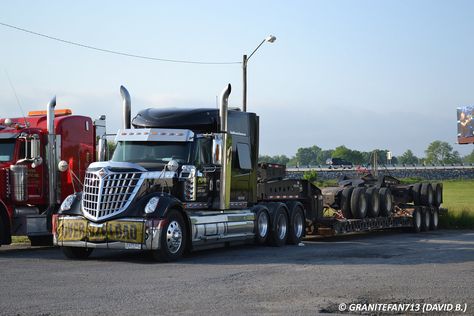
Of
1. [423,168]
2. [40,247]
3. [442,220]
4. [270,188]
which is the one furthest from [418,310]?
[423,168]

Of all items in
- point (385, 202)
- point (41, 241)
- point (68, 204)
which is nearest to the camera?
point (68, 204)

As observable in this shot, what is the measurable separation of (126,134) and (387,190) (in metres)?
11.0

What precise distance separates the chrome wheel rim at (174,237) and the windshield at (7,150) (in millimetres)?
4876

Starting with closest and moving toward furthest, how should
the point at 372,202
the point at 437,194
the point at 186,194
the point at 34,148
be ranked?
1. the point at 186,194
2. the point at 34,148
3. the point at 372,202
4. the point at 437,194

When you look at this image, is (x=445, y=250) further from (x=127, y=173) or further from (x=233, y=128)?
(x=127, y=173)

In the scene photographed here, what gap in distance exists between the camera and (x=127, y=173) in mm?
14391

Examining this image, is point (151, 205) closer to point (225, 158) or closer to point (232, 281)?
point (225, 158)

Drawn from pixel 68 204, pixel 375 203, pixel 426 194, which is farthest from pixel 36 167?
pixel 426 194

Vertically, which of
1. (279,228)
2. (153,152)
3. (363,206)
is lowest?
(279,228)

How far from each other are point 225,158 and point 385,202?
9.26 m

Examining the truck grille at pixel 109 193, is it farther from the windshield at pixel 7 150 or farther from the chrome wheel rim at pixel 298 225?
the chrome wheel rim at pixel 298 225

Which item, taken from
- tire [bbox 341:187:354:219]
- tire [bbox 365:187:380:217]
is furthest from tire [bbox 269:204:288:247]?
tire [bbox 365:187:380:217]

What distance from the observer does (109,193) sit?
14.2 meters

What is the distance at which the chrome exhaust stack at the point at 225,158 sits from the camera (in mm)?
16359
